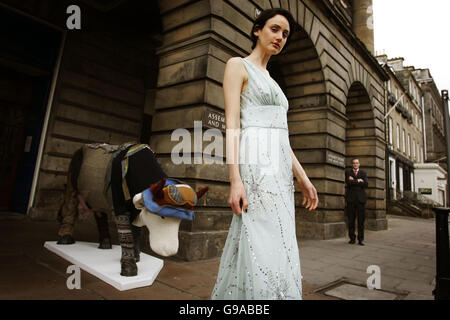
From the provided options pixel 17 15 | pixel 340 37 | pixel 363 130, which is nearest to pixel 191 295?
pixel 17 15

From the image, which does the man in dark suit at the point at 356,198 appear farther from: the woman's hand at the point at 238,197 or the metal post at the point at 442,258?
the woman's hand at the point at 238,197

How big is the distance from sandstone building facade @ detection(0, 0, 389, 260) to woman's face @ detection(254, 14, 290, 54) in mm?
2674

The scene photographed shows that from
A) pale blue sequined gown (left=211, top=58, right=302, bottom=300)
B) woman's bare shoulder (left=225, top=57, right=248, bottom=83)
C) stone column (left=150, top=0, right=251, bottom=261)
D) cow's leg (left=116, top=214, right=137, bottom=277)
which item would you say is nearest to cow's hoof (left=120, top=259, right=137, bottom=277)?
cow's leg (left=116, top=214, right=137, bottom=277)

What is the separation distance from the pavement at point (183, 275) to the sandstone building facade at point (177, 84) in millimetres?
1065

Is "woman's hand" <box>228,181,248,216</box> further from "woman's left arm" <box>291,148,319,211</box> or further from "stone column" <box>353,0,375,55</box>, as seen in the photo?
"stone column" <box>353,0,375,55</box>

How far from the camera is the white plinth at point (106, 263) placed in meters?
2.58

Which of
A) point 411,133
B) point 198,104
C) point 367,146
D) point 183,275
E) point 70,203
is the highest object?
point 411,133

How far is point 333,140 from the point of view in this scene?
8.38 meters

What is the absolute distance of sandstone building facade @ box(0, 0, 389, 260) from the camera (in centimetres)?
459

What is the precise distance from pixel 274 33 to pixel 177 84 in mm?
3393

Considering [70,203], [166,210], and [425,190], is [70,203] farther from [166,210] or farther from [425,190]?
[425,190]

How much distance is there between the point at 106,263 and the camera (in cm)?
303

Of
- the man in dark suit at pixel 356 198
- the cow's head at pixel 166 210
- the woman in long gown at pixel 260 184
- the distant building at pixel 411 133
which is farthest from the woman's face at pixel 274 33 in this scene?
the distant building at pixel 411 133

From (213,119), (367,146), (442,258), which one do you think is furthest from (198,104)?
(367,146)
